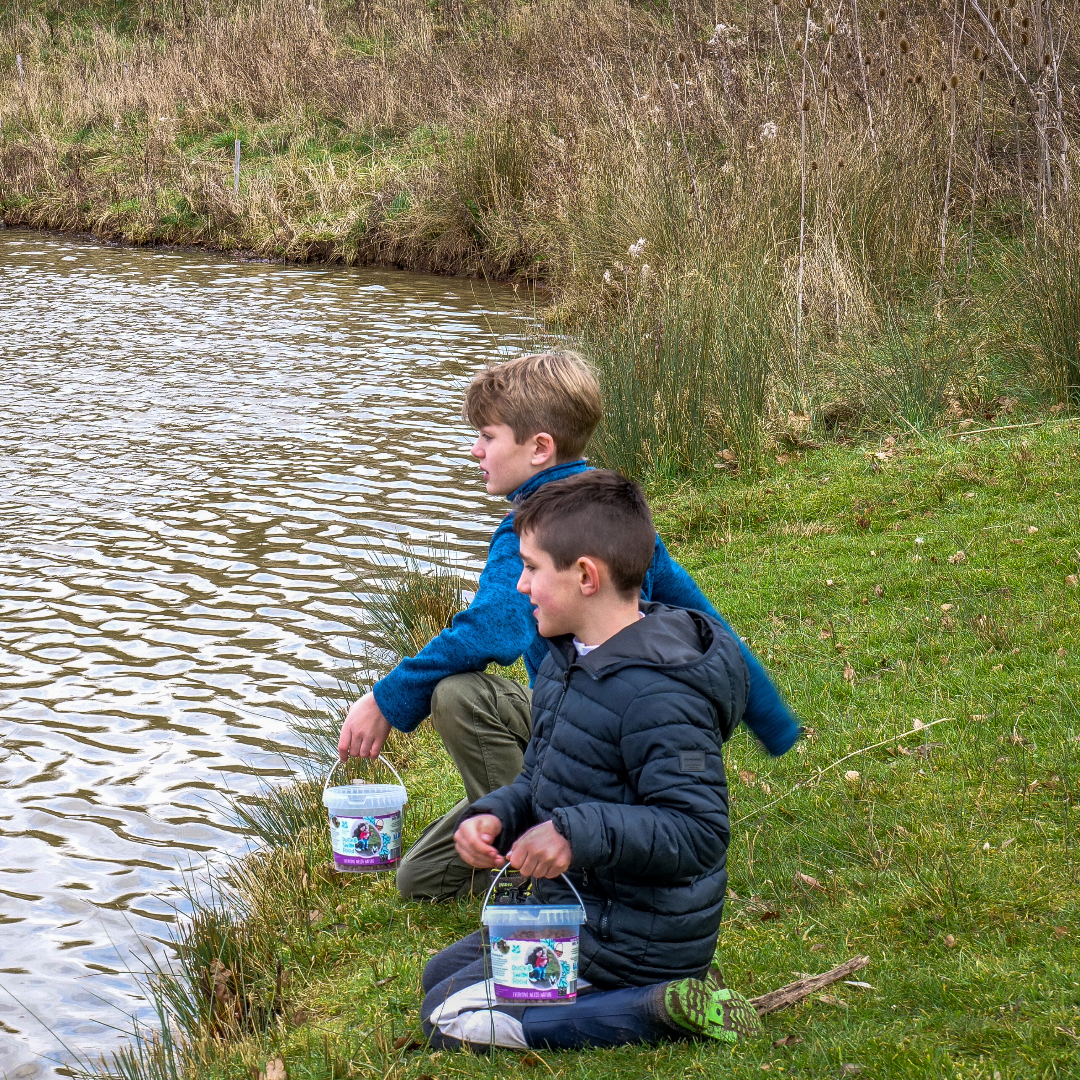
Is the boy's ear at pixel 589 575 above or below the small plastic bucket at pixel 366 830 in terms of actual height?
above

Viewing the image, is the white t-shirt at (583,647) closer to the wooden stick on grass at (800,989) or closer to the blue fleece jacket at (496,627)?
the blue fleece jacket at (496,627)

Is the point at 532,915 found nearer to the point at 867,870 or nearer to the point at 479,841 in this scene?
the point at 479,841

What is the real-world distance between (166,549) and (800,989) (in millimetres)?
5941

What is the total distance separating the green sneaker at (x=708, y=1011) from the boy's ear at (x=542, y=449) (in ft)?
4.95

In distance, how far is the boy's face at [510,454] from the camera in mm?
3707

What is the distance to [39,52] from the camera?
3133 centimetres

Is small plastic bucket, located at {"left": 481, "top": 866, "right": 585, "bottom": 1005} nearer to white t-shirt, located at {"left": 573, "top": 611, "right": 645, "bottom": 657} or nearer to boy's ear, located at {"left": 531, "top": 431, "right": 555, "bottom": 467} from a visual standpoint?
white t-shirt, located at {"left": 573, "top": 611, "right": 645, "bottom": 657}

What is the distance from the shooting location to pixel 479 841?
2.88 meters

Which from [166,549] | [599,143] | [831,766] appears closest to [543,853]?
[831,766]

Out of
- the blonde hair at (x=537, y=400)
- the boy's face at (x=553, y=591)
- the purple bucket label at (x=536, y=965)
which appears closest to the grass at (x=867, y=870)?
the purple bucket label at (x=536, y=965)

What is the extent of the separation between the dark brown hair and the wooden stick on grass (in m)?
1.00

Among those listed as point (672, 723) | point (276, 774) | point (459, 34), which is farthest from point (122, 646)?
point (459, 34)

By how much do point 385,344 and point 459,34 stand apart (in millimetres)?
14645

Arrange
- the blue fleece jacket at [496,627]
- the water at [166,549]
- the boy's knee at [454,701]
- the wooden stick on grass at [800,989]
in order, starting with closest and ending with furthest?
the wooden stick on grass at [800,989] → the blue fleece jacket at [496,627] → the boy's knee at [454,701] → the water at [166,549]
